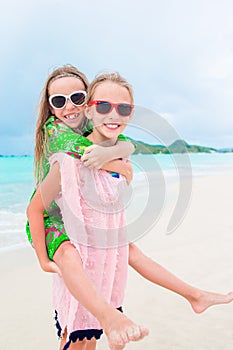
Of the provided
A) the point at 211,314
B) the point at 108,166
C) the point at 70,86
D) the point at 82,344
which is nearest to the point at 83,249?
the point at 108,166

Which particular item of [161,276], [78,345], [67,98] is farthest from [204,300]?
[67,98]

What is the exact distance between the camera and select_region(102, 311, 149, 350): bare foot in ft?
5.22

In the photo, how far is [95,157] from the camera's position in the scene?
5.84ft

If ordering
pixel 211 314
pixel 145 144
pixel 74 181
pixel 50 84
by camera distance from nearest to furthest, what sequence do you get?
pixel 74 181 → pixel 145 144 → pixel 50 84 → pixel 211 314

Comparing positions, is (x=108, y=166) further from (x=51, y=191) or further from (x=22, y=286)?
(x=22, y=286)

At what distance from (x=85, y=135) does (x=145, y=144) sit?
251mm

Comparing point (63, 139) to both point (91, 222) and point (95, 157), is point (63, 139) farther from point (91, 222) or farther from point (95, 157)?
point (91, 222)

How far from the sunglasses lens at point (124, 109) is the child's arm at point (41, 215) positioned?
1.08 ft

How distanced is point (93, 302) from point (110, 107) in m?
0.72

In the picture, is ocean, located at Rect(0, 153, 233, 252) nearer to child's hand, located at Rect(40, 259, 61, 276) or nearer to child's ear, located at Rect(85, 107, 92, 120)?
child's ear, located at Rect(85, 107, 92, 120)

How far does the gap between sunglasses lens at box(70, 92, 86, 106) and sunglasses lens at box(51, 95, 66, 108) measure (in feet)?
0.13

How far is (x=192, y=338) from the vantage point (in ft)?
9.37

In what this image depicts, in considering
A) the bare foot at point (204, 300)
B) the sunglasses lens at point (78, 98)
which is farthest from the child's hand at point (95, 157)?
the bare foot at point (204, 300)

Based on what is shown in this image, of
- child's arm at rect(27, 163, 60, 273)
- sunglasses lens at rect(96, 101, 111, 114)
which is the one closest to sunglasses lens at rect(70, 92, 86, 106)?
sunglasses lens at rect(96, 101, 111, 114)
